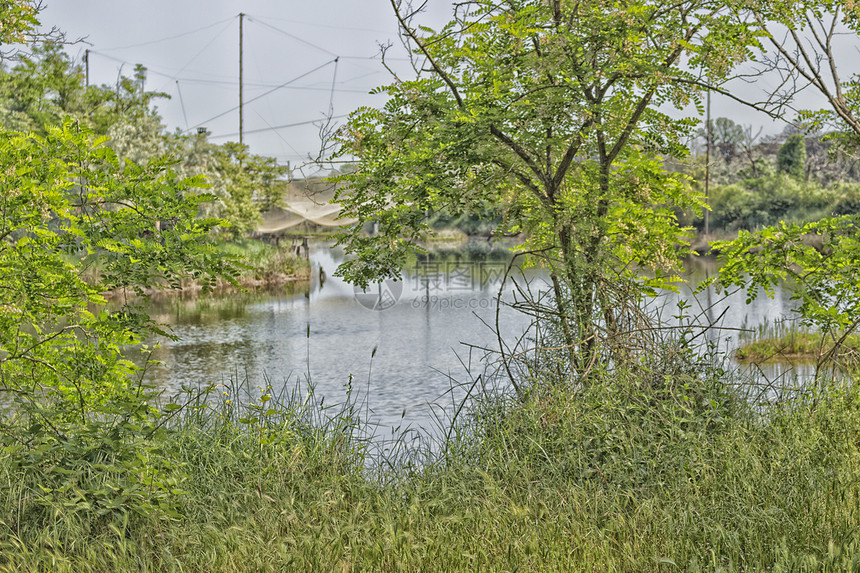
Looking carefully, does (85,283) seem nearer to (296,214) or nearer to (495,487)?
(495,487)

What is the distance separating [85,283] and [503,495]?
2752 millimetres

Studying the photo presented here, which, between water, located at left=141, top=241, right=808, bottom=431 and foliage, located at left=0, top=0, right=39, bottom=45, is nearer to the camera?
foliage, located at left=0, top=0, right=39, bottom=45

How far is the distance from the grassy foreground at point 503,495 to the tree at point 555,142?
2.87ft

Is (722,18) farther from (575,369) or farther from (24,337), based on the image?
(24,337)

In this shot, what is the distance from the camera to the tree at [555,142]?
544 cm

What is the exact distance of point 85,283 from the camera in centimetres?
447

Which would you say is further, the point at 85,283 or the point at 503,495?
the point at 85,283

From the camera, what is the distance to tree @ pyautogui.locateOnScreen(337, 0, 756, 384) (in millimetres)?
5441

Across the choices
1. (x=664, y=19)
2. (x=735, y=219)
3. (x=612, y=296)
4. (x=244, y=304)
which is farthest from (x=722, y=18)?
(x=735, y=219)

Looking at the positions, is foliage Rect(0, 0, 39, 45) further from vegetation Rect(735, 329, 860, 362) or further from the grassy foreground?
vegetation Rect(735, 329, 860, 362)

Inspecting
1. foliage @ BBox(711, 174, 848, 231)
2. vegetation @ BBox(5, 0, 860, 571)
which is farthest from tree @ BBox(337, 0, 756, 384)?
foliage @ BBox(711, 174, 848, 231)

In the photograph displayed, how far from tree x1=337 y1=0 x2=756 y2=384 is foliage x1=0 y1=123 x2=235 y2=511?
1.57m

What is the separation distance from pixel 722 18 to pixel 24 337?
220 inches

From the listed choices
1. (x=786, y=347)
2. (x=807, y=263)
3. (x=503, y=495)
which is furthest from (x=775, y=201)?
(x=503, y=495)
